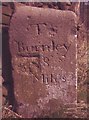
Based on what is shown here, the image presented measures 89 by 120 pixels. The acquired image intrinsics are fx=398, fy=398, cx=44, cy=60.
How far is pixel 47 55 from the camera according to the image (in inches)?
168

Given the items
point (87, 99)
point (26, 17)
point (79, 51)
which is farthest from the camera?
point (79, 51)

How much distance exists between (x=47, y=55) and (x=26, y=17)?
469 mm

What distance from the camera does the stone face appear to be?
13.7 ft

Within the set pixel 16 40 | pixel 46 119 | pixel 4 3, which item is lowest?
pixel 46 119

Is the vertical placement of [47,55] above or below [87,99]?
above

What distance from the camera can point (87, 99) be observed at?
4555 millimetres

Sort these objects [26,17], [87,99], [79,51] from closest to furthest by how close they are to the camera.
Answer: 1. [26,17]
2. [87,99]
3. [79,51]

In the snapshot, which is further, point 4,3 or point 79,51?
point 79,51

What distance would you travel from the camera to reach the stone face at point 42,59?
4.18 meters

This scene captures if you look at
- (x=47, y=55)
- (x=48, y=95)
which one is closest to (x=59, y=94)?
(x=48, y=95)

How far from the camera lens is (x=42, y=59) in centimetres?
427

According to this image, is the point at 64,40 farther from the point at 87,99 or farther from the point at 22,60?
the point at 87,99

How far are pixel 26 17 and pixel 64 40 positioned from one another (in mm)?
478

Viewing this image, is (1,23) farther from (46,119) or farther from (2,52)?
(46,119)
